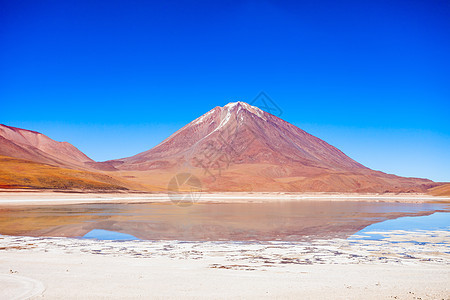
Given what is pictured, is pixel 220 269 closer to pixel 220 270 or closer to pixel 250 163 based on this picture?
pixel 220 270

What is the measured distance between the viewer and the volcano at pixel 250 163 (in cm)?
9925

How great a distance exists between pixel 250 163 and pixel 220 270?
134 metres

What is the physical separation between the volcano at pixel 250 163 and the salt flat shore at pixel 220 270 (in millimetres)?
77360

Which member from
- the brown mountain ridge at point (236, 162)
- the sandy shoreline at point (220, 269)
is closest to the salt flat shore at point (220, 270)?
the sandy shoreline at point (220, 269)

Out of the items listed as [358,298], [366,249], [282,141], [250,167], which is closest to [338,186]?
[250,167]

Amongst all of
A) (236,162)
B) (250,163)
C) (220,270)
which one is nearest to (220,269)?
(220,270)

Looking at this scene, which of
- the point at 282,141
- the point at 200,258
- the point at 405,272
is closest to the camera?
the point at 405,272

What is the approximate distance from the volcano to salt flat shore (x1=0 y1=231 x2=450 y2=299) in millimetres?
77360

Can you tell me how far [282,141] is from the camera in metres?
176

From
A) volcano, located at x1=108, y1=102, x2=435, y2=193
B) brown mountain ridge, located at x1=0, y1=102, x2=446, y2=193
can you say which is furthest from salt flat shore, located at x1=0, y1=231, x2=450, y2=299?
volcano, located at x1=108, y1=102, x2=435, y2=193

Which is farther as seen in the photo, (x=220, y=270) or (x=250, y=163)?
(x=250, y=163)

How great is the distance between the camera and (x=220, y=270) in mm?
8391

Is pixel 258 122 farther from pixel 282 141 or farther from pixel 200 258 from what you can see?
pixel 200 258

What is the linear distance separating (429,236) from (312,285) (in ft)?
35.3
